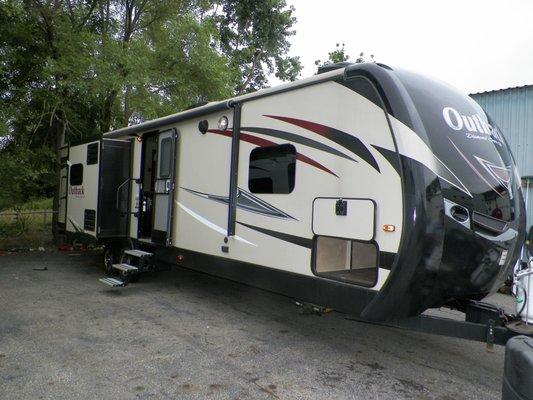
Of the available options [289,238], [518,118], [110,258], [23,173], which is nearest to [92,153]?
[110,258]

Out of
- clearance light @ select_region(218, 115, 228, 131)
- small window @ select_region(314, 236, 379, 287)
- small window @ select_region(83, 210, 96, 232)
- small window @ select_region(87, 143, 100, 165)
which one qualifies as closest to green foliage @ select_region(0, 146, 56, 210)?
small window @ select_region(87, 143, 100, 165)

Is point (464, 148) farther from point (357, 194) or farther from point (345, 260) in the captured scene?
point (345, 260)

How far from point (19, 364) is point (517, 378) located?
406cm

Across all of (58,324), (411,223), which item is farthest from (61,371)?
(411,223)

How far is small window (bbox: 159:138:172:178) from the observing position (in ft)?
22.9

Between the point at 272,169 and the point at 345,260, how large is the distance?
1.28 metres

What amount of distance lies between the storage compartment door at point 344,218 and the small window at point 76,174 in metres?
6.55

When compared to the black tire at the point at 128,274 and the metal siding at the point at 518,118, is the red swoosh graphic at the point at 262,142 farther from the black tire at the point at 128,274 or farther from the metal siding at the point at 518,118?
the metal siding at the point at 518,118

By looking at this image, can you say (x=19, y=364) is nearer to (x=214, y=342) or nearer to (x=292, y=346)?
(x=214, y=342)

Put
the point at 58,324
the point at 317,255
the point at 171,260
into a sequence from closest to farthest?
the point at 317,255 → the point at 58,324 → the point at 171,260

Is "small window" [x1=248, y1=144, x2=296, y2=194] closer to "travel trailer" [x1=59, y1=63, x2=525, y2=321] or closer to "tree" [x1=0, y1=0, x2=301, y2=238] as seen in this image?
"travel trailer" [x1=59, y1=63, x2=525, y2=321]

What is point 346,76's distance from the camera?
406 cm

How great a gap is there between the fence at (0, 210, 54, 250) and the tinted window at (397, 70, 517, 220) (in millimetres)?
11093

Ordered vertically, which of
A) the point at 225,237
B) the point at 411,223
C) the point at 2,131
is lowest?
the point at 225,237
